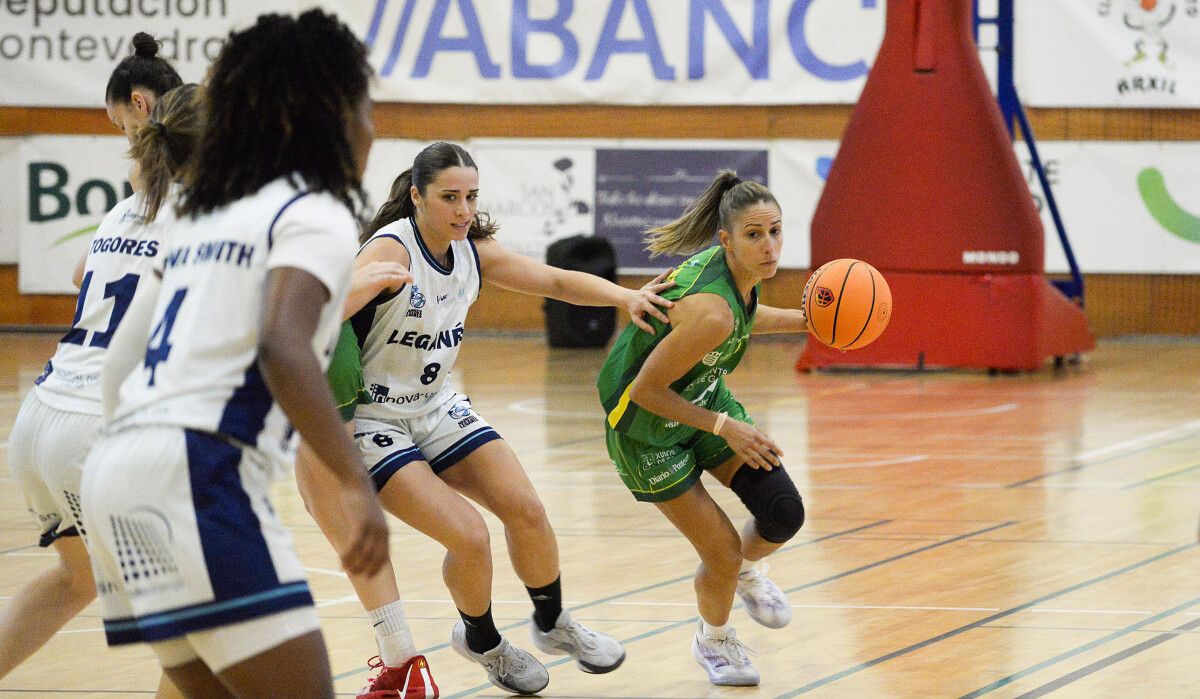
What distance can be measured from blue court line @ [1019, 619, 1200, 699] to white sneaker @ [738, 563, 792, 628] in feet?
2.81

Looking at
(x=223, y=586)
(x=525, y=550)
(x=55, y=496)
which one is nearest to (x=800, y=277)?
(x=525, y=550)

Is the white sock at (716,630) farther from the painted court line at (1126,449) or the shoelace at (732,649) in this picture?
the painted court line at (1126,449)

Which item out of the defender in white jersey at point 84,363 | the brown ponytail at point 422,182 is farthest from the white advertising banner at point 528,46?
the defender in white jersey at point 84,363

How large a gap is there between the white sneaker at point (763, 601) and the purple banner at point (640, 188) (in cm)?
1198

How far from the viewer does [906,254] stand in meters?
13.2

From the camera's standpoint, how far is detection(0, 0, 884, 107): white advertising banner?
54.7ft

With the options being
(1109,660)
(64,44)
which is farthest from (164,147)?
(64,44)

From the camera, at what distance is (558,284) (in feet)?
15.8

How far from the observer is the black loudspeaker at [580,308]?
16078 mm

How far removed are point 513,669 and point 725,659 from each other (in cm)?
64

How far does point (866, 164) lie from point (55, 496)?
34.1 feet

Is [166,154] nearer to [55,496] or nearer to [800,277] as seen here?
[55,496]

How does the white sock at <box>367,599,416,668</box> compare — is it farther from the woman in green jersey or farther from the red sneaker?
the woman in green jersey

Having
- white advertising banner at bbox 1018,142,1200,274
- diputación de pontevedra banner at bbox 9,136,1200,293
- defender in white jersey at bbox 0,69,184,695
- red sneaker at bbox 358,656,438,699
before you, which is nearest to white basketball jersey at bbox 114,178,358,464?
defender in white jersey at bbox 0,69,184,695
